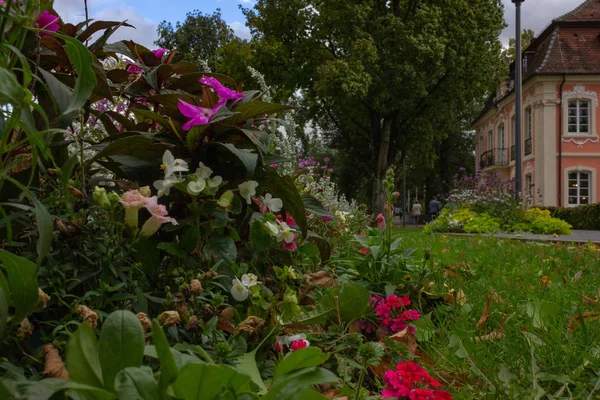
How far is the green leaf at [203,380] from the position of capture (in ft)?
2.81

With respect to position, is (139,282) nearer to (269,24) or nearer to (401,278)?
(401,278)

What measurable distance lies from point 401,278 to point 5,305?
5.74ft

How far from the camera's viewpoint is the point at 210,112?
5.11ft

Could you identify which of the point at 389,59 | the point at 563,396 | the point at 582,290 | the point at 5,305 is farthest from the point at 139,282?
the point at 389,59

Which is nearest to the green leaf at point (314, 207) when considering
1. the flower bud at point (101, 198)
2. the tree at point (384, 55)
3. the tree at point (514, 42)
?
the flower bud at point (101, 198)

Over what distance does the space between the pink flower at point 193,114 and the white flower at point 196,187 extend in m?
0.17

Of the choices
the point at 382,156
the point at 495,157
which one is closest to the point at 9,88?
the point at 382,156

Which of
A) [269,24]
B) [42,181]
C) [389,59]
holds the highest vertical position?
[269,24]

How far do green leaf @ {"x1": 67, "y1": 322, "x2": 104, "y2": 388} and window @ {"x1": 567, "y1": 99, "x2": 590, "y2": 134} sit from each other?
2520 cm

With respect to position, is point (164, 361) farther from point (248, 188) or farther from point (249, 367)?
point (248, 188)

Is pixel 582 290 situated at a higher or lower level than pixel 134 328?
lower

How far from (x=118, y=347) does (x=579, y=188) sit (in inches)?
994

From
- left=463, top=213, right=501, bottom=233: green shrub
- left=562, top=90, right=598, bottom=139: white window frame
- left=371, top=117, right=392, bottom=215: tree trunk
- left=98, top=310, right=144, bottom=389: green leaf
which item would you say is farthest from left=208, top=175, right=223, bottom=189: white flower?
left=562, top=90, right=598, bottom=139: white window frame

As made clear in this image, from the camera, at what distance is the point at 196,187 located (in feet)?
4.72
